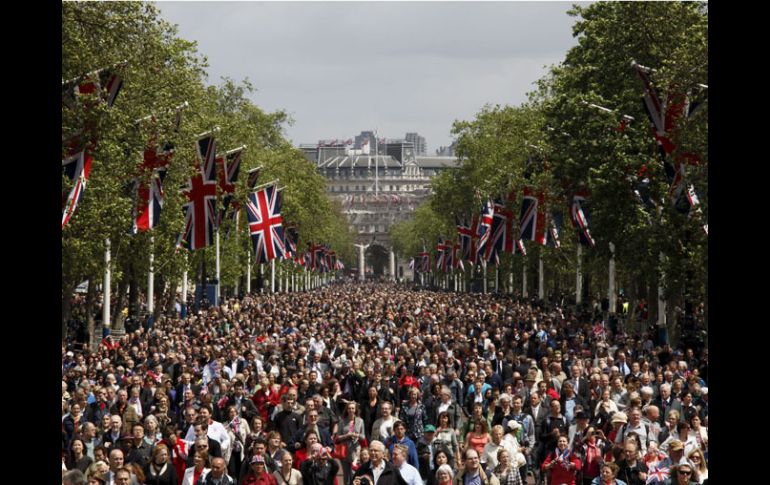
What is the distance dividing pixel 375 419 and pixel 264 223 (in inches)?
1262

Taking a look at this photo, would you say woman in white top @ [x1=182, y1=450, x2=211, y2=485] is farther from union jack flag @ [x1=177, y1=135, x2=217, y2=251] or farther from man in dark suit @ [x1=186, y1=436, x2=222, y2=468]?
union jack flag @ [x1=177, y1=135, x2=217, y2=251]

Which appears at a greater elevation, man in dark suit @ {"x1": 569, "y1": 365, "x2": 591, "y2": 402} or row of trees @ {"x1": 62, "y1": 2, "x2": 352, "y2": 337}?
row of trees @ {"x1": 62, "y1": 2, "x2": 352, "y2": 337}

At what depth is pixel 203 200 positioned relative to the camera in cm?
4091

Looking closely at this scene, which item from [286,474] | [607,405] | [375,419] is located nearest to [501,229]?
[375,419]

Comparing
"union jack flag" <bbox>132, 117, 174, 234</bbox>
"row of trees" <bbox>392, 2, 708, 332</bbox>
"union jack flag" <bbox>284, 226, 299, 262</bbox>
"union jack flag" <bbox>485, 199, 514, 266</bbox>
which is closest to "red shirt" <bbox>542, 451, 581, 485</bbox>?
"row of trees" <bbox>392, 2, 708, 332</bbox>

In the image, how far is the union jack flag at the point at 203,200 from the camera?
4006 centimetres

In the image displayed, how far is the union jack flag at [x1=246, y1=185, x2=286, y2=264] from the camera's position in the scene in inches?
2000

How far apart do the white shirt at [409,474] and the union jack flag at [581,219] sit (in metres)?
29.1

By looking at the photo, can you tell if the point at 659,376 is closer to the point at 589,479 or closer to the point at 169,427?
the point at 589,479

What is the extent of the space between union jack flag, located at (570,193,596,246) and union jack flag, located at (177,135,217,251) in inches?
408
